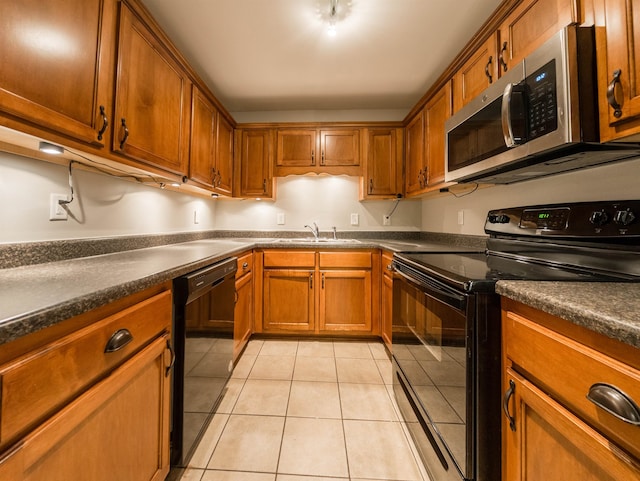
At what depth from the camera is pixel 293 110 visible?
2.98 m

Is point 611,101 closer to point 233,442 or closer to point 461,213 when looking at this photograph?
point 461,213

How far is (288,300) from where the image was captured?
249 centimetres

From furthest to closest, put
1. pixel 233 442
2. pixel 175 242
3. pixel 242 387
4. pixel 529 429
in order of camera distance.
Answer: pixel 175 242 < pixel 242 387 < pixel 233 442 < pixel 529 429

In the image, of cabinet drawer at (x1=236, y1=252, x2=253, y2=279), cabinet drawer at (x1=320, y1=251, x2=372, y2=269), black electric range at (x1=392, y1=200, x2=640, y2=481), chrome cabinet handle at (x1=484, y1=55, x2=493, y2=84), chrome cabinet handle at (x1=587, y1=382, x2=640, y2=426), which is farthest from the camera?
cabinet drawer at (x1=320, y1=251, x2=372, y2=269)

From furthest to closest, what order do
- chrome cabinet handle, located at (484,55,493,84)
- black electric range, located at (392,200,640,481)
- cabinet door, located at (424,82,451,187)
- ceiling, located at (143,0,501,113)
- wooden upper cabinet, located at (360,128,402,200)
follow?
wooden upper cabinet, located at (360,128,402,200) → cabinet door, located at (424,82,451,187) → ceiling, located at (143,0,501,113) → chrome cabinet handle, located at (484,55,493,84) → black electric range, located at (392,200,640,481)

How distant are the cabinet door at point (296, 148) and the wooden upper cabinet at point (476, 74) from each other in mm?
1359

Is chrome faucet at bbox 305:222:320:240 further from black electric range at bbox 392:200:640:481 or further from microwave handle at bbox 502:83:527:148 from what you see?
microwave handle at bbox 502:83:527:148

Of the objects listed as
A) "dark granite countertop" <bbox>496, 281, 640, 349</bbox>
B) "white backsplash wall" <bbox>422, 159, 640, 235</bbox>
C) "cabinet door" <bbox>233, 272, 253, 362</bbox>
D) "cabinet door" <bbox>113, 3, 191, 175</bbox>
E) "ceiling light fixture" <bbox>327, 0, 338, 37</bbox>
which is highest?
"ceiling light fixture" <bbox>327, 0, 338, 37</bbox>

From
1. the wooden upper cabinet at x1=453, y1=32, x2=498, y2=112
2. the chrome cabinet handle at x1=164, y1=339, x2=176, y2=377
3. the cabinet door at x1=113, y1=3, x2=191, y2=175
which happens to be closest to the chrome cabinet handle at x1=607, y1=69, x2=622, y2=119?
the wooden upper cabinet at x1=453, y1=32, x2=498, y2=112

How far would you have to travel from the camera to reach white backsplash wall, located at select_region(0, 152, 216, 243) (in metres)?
1.07

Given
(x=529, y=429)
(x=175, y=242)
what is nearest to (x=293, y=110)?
(x=175, y=242)

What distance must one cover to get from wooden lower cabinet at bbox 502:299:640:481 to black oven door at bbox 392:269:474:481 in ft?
0.35

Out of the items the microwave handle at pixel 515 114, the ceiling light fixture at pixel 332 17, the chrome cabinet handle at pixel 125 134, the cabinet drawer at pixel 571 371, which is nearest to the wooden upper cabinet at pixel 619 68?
the microwave handle at pixel 515 114

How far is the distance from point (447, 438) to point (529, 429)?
351mm
